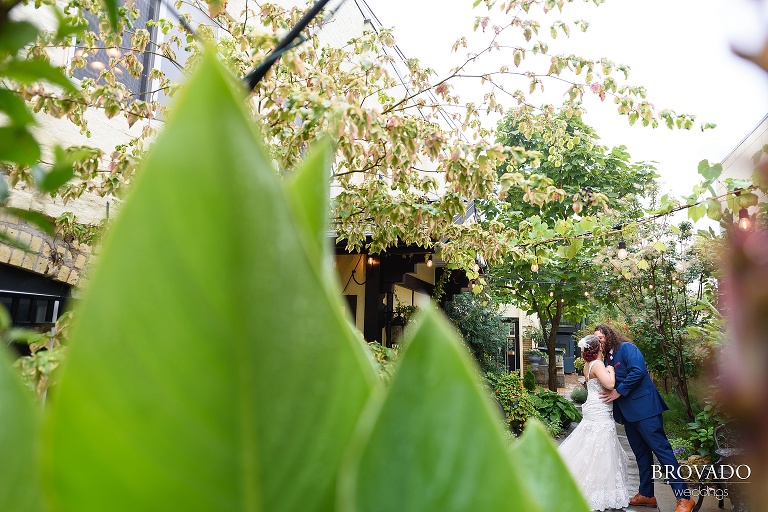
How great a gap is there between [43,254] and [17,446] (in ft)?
14.6

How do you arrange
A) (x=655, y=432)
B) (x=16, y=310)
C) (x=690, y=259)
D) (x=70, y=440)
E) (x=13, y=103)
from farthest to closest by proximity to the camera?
(x=690, y=259)
(x=655, y=432)
(x=16, y=310)
(x=13, y=103)
(x=70, y=440)

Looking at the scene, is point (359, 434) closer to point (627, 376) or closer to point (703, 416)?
point (627, 376)

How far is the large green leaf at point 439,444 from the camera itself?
20cm

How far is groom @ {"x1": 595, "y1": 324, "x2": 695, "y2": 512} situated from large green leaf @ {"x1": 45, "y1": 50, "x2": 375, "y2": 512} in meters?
6.63

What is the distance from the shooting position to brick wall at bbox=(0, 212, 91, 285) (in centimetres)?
365

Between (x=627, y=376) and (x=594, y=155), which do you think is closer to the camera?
(x=627, y=376)

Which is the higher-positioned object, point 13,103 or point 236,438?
point 13,103

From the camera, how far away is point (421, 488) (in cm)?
20

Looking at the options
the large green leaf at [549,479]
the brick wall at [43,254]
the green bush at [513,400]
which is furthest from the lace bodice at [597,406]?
the large green leaf at [549,479]

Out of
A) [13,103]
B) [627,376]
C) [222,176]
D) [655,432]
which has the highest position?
[13,103]

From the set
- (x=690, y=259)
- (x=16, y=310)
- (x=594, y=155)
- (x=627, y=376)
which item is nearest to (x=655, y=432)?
(x=627, y=376)

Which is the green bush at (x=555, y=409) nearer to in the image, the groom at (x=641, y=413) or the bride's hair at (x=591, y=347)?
the bride's hair at (x=591, y=347)

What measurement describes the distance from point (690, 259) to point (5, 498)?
11.1 metres

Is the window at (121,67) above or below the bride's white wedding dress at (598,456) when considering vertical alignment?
above
